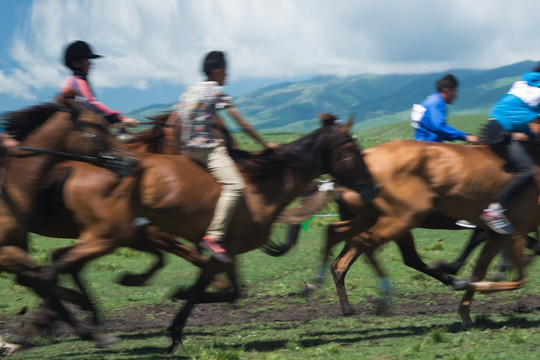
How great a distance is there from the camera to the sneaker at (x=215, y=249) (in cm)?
635

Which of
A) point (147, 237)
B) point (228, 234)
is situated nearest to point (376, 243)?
point (228, 234)

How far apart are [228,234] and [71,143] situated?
5.52 ft

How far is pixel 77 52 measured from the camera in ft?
24.1

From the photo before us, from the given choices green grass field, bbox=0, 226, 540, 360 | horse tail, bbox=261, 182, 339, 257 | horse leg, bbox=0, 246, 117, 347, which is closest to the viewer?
horse leg, bbox=0, 246, 117, 347

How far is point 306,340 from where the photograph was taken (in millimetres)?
6895

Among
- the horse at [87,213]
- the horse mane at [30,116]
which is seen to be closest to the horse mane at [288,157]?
the horse at [87,213]

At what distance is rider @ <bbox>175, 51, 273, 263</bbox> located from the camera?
6.41 m

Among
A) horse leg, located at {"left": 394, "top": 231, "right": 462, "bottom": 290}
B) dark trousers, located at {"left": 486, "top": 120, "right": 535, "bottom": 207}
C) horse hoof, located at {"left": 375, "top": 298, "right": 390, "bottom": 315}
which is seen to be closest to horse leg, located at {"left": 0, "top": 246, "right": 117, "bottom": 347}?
horse hoof, located at {"left": 375, "top": 298, "right": 390, "bottom": 315}

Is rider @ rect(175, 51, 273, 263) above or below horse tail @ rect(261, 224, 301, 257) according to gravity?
above

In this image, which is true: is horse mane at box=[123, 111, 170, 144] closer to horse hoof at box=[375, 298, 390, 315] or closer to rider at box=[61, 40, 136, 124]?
rider at box=[61, 40, 136, 124]

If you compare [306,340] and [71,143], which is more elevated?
[71,143]

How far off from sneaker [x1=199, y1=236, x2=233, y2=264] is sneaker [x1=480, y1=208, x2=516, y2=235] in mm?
3189

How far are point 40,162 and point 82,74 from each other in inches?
67.2

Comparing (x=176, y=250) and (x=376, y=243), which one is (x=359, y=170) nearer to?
(x=376, y=243)
